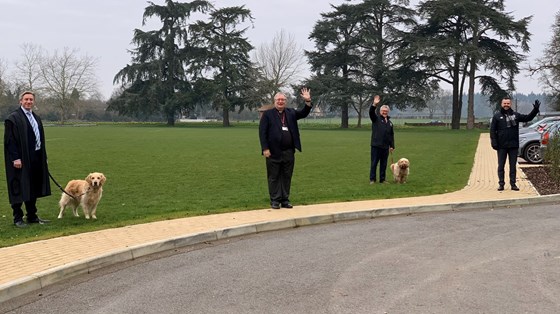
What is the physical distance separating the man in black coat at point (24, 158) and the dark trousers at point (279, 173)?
3.82 m

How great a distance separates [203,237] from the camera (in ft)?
23.8

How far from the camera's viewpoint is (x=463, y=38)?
5438 centimetres

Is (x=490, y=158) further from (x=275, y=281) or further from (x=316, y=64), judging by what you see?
(x=316, y=64)

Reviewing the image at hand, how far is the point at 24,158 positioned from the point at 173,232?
2687mm

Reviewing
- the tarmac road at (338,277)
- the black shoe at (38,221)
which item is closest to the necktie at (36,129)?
the black shoe at (38,221)

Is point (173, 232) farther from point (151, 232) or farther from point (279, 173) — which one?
point (279, 173)

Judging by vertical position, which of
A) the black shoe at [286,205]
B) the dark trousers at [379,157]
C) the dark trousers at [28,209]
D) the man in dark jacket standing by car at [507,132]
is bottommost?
the black shoe at [286,205]

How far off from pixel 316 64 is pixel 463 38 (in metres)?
18.2

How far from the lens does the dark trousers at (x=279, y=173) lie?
9367 mm

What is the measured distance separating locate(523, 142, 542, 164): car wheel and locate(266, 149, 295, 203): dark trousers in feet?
39.7

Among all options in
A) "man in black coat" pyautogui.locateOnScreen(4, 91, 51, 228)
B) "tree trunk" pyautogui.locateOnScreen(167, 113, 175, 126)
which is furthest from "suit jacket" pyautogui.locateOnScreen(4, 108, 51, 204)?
"tree trunk" pyautogui.locateOnScreen(167, 113, 175, 126)

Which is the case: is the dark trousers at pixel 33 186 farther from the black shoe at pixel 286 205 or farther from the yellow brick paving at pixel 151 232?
the black shoe at pixel 286 205

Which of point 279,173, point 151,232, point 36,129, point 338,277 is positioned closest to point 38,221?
point 36,129

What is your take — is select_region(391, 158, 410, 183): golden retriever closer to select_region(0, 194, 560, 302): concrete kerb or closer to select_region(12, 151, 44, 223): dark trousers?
select_region(0, 194, 560, 302): concrete kerb
